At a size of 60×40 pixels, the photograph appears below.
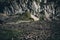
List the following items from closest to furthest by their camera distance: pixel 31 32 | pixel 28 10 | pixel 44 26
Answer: pixel 31 32 → pixel 44 26 → pixel 28 10

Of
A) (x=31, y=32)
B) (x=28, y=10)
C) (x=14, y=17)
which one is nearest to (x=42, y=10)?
(x=28, y=10)

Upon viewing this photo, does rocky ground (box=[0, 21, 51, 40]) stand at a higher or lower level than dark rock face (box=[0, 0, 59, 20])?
lower

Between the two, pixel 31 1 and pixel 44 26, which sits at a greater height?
pixel 31 1

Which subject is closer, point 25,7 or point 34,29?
point 34,29

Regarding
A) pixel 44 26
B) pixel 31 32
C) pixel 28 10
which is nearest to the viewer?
pixel 31 32

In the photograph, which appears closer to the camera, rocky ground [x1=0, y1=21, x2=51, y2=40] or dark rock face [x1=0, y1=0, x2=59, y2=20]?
rocky ground [x1=0, y1=21, x2=51, y2=40]

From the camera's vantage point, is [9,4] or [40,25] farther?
[9,4]

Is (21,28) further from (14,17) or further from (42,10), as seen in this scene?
(42,10)

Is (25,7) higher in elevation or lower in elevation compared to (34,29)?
higher

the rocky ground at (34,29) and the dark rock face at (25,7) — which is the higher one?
the dark rock face at (25,7)

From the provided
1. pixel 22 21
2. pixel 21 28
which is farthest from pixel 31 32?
pixel 22 21

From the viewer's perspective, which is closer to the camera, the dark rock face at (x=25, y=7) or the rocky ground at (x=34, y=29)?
the rocky ground at (x=34, y=29)
